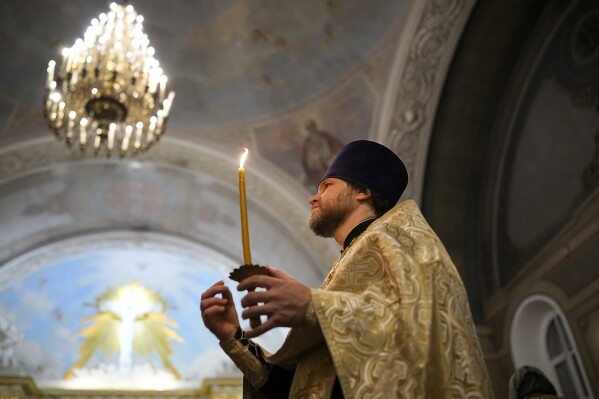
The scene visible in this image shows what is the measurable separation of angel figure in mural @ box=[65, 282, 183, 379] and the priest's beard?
11.4 metres

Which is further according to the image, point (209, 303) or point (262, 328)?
point (209, 303)

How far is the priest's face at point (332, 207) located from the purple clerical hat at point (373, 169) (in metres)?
0.05

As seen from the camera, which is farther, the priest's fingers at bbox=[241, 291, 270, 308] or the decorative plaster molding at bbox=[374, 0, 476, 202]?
the decorative plaster molding at bbox=[374, 0, 476, 202]

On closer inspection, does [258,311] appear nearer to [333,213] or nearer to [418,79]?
[333,213]

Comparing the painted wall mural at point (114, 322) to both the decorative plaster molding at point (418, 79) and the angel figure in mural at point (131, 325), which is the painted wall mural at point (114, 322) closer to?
the angel figure in mural at point (131, 325)

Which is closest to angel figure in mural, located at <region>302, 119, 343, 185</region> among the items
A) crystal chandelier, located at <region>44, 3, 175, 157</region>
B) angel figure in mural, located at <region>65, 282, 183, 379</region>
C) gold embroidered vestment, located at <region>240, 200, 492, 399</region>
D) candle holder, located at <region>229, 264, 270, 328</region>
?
crystal chandelier, located at <region>44, 3, 175, 157</region>

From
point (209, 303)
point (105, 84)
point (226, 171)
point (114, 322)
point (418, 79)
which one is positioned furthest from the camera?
point (114, 322)

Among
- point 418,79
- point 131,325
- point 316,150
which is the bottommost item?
point 131,325

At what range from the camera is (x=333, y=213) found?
2408 mm

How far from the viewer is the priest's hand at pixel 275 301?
165 cm

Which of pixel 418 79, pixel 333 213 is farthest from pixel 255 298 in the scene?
pixel 418 79

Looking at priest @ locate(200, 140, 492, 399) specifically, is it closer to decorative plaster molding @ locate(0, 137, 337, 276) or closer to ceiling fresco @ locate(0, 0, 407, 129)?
ceiling fresco @ locate(0, 0, 407, 129)

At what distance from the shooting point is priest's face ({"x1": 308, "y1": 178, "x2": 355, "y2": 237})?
2406mm

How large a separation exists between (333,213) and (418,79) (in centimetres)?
646
